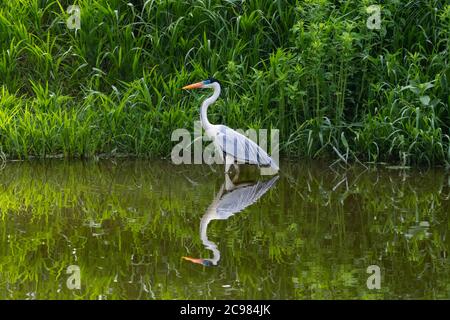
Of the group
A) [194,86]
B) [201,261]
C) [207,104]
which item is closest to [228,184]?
[207,104]

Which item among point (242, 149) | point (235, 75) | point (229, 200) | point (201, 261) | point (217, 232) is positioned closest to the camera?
point (201, 261)

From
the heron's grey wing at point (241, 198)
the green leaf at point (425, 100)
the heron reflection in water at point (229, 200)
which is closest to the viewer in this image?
the heron reflection in water at point (229, 200)

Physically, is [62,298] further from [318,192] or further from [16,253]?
Answer: [318,192]

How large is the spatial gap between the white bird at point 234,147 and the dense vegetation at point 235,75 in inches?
19.4

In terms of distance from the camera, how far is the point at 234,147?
Result: 956 centimetres

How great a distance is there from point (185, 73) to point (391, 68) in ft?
7.18

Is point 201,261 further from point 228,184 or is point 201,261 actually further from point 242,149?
point 242,149

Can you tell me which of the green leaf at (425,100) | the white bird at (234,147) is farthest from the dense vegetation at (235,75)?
the white bird at (234,147)

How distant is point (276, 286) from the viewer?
602 cm

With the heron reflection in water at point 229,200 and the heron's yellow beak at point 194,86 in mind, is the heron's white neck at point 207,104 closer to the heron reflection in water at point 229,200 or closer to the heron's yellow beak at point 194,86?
the heron's yellow beak at point 194,86

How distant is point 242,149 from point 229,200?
1062mm

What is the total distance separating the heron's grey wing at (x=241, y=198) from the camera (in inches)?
323
